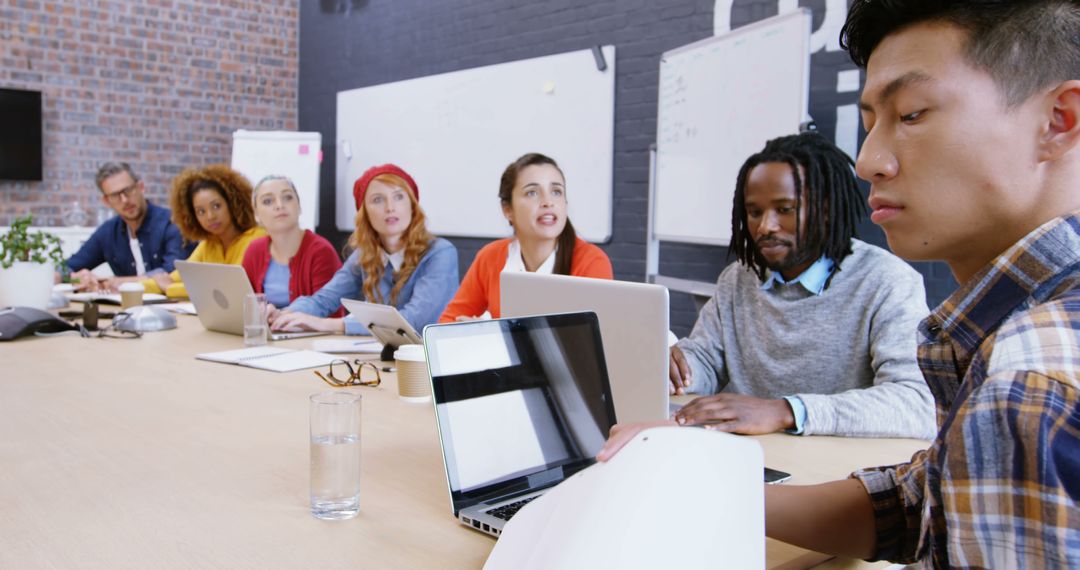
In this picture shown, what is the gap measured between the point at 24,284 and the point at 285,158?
11.2 feet

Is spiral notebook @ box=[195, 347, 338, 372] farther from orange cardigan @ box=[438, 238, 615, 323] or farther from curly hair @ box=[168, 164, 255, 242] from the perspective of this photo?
curly hair @ box=[168, 164, 255, 242]

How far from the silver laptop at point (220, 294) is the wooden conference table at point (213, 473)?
50 cm

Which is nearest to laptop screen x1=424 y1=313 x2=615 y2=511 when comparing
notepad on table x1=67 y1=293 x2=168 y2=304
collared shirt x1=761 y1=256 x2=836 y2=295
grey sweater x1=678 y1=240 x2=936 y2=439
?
grey sweater x1=678 y1=240 x2=936 y2=439

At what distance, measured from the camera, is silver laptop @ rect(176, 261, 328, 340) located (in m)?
2.39

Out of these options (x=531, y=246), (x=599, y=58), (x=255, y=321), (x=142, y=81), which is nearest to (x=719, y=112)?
(x=599, y=58)

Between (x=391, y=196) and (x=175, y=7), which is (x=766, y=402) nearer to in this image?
(x=391, y=196)

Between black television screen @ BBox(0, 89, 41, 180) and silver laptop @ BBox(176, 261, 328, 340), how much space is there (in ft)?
12.7

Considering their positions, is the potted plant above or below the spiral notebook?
above

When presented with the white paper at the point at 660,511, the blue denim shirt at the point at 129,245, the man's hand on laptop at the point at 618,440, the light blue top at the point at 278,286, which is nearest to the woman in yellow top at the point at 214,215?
the light blue top at the point at 278,286

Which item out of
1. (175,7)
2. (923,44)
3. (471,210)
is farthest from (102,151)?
(923,44)

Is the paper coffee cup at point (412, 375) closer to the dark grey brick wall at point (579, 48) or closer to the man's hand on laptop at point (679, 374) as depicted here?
the man's hand on laptop at point (679, 374)

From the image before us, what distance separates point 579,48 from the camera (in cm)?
446

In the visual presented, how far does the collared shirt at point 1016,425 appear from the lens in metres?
0.54

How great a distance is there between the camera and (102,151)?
5895 millimetres
